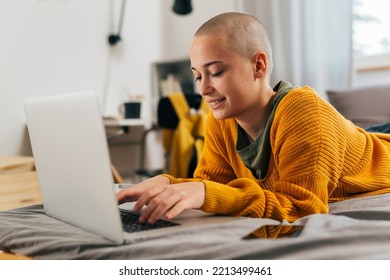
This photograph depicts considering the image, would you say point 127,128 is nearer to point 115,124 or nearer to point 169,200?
point 115,124

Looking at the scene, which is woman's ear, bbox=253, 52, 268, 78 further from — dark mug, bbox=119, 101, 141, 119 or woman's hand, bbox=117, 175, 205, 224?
dark mug, bbox=119, 101, 141, 119

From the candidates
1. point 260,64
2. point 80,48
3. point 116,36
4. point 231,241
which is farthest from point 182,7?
point 231,241

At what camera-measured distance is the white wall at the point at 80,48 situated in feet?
7.05

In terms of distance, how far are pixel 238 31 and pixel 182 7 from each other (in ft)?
5.55

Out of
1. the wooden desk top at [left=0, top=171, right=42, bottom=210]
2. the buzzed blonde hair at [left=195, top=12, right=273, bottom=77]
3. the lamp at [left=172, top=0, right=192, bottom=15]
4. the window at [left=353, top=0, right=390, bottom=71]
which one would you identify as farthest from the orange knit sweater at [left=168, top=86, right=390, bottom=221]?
the lamp at [left=172, top=0, right=192, bottom=15]

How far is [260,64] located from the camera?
919 mm

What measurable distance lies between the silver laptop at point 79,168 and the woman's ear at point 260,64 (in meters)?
0.29

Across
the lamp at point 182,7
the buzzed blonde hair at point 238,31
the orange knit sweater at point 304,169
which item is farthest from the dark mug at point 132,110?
the buzzed blonde hair at point 238,31

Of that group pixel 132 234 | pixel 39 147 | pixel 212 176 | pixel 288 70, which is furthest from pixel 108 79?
pixel 132 234

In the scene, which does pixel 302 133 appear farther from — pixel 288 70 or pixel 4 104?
pixel 4 104

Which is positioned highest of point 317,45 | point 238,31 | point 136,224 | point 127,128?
point 238,31

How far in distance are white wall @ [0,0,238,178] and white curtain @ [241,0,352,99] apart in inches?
Result: 14.6

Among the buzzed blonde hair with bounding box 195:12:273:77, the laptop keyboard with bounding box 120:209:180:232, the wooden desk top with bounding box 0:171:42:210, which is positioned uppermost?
the buzzed blonde hair with bounding box 195:12:273:77

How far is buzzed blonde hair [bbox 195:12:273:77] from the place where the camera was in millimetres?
872
